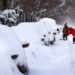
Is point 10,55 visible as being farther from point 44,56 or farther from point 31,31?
point 31,31

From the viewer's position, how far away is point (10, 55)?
6812mm

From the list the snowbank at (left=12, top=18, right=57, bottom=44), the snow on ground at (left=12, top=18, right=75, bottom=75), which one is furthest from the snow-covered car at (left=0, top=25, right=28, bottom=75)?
the snowbank at (left=12, top=18, right=57, bottom=44)

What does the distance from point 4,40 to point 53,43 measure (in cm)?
820

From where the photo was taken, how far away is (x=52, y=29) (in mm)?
17531

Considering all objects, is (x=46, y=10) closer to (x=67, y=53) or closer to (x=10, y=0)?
(x=10, y=0)

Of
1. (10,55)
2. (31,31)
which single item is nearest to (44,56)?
(31,31)

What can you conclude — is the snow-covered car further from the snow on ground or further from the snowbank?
the snowbank

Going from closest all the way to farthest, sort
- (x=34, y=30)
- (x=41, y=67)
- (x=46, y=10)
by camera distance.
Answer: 1. (x=41, y=67)
2. (x=34, y=30)
3. (x=46, y=10)

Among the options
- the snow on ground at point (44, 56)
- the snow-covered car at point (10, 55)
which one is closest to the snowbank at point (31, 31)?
the snow on ground at point (44, 56)

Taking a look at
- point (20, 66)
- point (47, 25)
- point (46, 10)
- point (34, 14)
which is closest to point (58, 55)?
point (20, 66)

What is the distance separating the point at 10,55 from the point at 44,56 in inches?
183

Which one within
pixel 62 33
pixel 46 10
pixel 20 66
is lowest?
pixel 46 10

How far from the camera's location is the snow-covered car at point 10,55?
6.54m

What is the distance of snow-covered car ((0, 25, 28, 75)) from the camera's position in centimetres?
654
